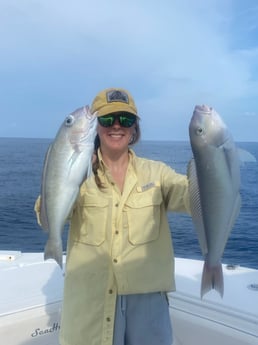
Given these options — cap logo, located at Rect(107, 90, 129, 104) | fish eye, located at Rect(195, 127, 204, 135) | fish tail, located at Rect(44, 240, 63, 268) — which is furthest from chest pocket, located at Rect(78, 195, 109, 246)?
fish eye, located at Rect(195, 127, 204, 135)

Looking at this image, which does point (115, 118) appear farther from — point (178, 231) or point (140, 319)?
point (178, 231)

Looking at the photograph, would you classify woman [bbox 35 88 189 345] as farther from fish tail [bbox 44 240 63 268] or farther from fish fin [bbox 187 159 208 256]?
fish fin [bbox 187 159 208 256]

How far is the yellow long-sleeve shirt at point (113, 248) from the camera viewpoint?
2.98m

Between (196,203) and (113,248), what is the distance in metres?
0.81

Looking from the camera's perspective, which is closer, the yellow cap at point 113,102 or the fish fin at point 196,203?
the fish fin at point 196,203

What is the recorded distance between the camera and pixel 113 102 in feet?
9.87

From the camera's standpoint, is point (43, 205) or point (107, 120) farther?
point (107, 120)

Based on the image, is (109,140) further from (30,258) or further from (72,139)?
(30,258)

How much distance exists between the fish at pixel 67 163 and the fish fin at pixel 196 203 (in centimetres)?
59

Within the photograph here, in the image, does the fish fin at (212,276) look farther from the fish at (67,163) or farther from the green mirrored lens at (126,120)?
the green mirrored lens at (126,120)

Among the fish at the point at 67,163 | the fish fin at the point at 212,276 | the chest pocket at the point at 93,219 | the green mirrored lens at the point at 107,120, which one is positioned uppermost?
the green mirrored lens at the point at 107,120

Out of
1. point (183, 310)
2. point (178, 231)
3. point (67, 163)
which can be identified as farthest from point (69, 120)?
point (178, 231)

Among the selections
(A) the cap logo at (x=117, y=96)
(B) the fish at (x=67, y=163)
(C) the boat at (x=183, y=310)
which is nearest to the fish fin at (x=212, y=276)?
(B) the fish at (x=67, y=163)

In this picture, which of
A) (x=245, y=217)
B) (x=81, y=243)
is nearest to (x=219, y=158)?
(x=81, y=243)
